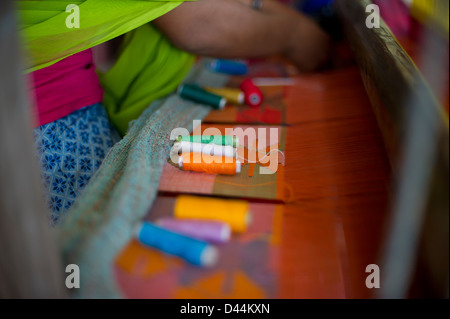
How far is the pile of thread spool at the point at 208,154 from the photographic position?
69cm

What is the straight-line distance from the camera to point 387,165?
2.37ft

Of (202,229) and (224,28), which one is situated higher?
(224,28)

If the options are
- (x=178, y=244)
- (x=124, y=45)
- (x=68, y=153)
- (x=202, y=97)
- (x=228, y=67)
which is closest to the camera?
(x=178, y=244)

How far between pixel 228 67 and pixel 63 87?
24.9 inches

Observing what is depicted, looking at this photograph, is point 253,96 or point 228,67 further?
point 228,67

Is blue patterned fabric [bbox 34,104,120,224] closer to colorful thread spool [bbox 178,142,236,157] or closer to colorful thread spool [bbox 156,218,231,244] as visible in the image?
colorful thread spool [bbox 178,142,236,157]

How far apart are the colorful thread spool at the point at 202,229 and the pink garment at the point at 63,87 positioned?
0.51 metres

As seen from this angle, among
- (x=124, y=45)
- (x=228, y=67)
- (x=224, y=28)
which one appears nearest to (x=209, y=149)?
(x=224, y=28)

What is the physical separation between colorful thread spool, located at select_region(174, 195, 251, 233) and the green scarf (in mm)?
466

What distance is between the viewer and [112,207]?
0.54 meters

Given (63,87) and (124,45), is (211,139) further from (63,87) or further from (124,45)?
(124,45)

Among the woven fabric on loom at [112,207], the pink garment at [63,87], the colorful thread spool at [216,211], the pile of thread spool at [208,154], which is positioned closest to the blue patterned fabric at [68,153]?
the pink garment at [63,87]
